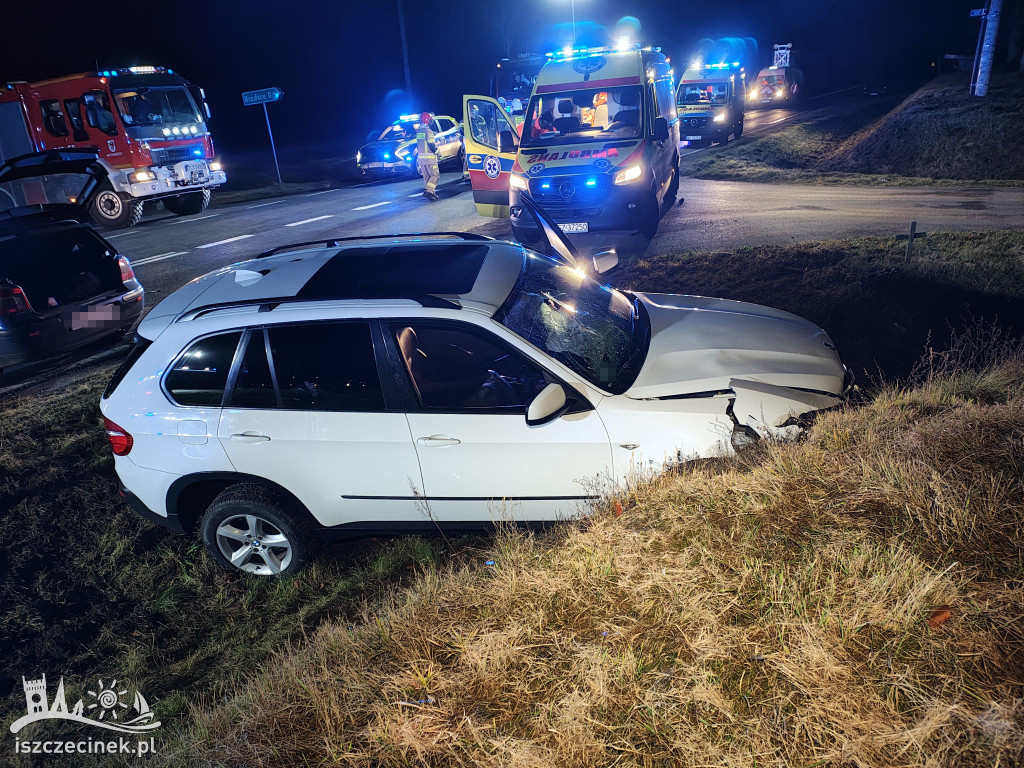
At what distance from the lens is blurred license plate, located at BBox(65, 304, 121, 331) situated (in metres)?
6.66

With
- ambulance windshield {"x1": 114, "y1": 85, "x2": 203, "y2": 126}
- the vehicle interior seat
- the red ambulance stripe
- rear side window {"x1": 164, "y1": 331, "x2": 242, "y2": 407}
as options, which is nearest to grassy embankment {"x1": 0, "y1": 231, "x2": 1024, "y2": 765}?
rear side window {"x1": 164, "y1": 331, "x2": 242, "y2": 407}

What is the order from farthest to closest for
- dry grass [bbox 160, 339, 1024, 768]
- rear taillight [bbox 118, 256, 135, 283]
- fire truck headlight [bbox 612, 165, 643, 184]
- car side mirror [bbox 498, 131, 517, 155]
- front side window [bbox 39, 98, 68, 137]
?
front side window [bbox 39, 98, 68, 137], car side mirror [bbox 498, 131, 517, 155], fire truck headlight [bbox 612, 165, 643, 184], rear taillight [bbox 118, 256, 135, 283], dry grass [bbox 160, 339, 1024, 768]

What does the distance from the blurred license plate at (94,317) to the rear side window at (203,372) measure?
4.01m

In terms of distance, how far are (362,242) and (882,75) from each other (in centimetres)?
4809

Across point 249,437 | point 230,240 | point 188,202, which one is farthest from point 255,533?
point 188,202

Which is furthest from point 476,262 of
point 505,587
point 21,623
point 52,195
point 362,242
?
point 52,195

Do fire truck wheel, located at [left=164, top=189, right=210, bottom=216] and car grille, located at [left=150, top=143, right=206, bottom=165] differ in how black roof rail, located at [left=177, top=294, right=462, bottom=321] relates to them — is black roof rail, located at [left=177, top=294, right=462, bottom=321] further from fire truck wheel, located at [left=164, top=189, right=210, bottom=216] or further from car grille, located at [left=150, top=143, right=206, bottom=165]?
fire truck wheel, located at [left=164, top=189, right=210, bottom=216]

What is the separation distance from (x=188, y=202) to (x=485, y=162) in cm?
984

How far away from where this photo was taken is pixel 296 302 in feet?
11.7

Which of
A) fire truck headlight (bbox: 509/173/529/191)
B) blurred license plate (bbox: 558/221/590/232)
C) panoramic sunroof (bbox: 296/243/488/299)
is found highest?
panoramic sunroof (bbox: 296/243/488/299)

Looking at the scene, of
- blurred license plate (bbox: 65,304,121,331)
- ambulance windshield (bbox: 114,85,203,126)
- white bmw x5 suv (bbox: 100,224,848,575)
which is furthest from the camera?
ambulance windshield (bbox: 114,85,203,126)

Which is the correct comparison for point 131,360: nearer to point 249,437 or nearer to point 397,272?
point 249,437

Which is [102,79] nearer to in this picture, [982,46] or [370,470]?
[370,470]

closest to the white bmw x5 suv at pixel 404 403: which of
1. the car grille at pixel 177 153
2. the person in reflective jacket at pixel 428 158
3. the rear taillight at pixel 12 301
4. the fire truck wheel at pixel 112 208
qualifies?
the rear taillight at pixel 12 301
